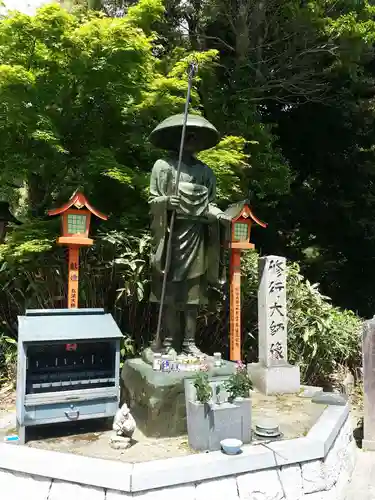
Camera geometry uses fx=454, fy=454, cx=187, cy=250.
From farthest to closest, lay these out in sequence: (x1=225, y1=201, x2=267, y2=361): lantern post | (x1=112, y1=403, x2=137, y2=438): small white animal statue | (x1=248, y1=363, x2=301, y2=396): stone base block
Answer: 1. (x1=225, y1=201, x2=267, y2=361): lantern post
2. (x1=248, y1=363, x2=301, y2=396): stone base block
3. (x1=112, y1=403, x2=137, y2=438): small white animal statue

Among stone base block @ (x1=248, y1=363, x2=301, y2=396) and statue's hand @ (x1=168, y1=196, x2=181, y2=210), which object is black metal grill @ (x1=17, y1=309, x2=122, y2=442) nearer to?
statue's hand @ (x1=168, y1=196, x2=181, y2=210)

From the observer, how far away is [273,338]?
6.87 meters

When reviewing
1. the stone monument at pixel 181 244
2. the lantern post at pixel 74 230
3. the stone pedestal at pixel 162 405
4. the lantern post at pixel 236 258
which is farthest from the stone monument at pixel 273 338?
the lantern post at pixel 74 230

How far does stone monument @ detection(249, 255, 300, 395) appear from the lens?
662cm

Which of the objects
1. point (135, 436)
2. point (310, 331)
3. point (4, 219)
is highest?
point (4, 219)

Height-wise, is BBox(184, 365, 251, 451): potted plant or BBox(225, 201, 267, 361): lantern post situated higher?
BBox(225, 201, 267, 361): lantern post

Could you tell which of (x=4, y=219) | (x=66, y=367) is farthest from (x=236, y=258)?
(x=4, y=219)

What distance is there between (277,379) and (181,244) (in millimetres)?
2680

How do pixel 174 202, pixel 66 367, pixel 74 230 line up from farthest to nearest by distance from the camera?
pixel 74 230, pixel 174 202, pixel 66 367

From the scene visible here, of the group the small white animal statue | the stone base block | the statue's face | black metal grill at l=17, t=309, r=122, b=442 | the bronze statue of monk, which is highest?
the statue's face

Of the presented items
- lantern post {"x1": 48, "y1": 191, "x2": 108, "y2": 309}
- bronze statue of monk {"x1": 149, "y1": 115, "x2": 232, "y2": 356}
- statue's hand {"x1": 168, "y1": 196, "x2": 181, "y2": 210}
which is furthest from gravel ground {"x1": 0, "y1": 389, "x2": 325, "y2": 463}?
statue's hand {"x1": 168, "y1": 196, "x2": 181, "y2": 210}

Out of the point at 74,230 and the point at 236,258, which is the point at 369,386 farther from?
the point at 74,230

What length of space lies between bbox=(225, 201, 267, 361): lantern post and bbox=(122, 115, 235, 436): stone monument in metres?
1.69

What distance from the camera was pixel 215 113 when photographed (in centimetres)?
1062
